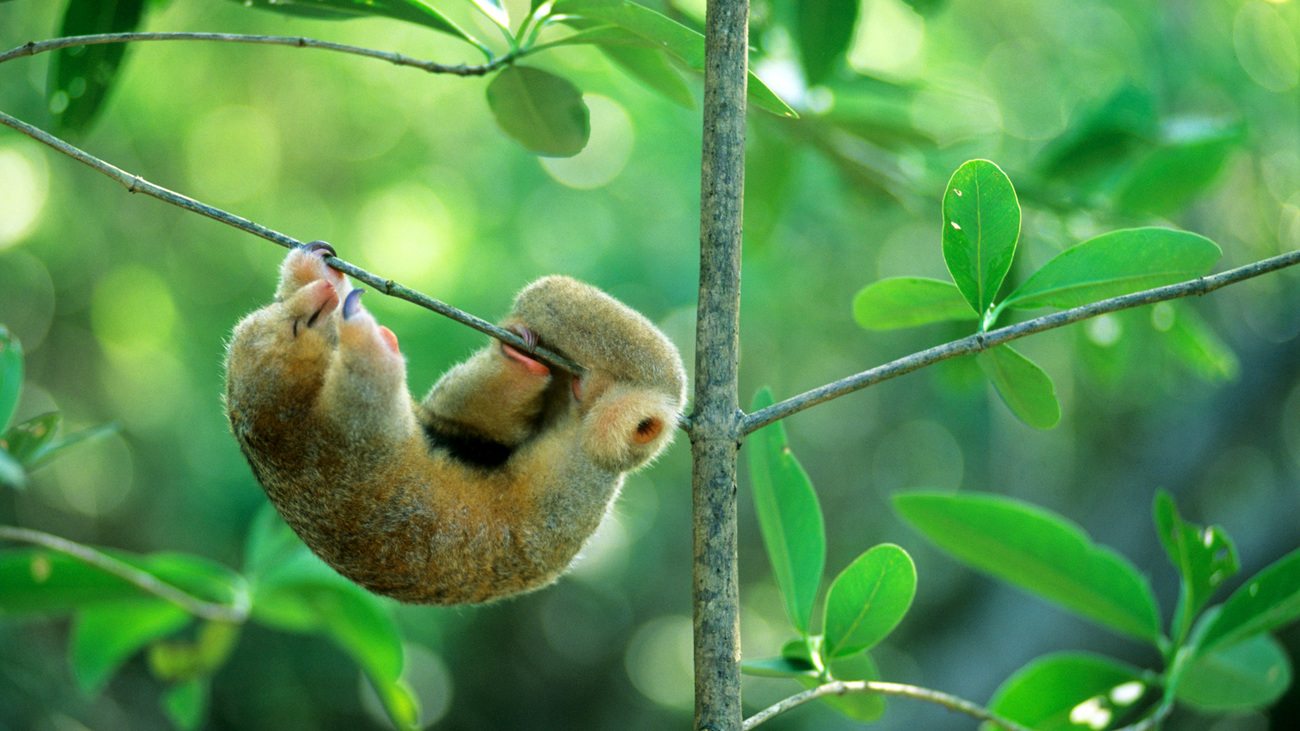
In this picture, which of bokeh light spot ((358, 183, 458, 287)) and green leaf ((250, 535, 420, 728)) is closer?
green leaf ((250, 535, 420, 728))

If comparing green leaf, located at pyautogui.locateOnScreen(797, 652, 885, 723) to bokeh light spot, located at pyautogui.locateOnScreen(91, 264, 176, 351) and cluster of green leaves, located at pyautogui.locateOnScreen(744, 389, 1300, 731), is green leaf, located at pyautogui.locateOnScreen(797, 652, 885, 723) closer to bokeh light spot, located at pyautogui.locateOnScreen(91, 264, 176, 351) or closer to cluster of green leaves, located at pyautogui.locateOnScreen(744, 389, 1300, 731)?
cluster of green leaves, located at pyautogui.locateOnScreen(744, 389, 1300, 731)

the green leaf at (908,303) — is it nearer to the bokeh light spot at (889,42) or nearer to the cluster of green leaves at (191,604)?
the cluster of green leaves at (191,604)

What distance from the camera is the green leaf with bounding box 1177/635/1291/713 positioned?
2.57 meters

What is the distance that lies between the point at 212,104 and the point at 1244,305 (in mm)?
8978

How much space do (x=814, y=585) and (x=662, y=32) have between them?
123cm

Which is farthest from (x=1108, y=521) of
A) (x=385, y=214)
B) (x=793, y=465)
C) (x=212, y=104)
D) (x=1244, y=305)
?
(x=212, y=104)

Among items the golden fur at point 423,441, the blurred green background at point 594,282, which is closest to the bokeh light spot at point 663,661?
the blurred green background at point 594,282

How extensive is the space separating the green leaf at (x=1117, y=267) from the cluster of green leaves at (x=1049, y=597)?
2.04 feet

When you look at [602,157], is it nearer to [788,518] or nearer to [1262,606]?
[788,518]

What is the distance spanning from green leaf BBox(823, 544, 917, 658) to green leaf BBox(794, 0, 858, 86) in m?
1.48

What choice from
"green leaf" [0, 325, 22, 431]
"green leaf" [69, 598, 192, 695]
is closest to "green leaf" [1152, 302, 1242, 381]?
"green leaf" [0, 325, 22, 431]

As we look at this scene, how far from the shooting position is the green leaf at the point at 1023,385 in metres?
1.83

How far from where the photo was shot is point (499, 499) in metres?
2.18

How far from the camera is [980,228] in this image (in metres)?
1.76
